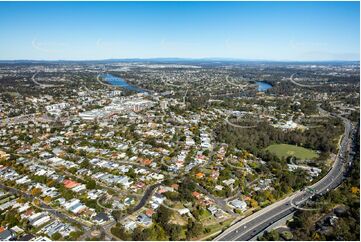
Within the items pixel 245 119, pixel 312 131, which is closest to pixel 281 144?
pixel 312 131

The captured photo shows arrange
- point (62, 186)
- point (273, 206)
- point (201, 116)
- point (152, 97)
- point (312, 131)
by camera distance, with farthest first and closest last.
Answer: point (152, 97)
point (201, 116)
point (312, 131)
point (62, 186)
point (273, 206)

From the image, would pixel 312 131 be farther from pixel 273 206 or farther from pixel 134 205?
pixel 134 205

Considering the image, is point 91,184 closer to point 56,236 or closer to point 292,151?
point 56,236

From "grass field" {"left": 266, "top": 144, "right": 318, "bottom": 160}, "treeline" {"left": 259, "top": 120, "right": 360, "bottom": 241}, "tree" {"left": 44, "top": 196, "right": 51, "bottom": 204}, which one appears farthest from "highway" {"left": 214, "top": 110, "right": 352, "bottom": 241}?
"tree" {"left": 44, "top": 196, "right": 51, "bottom": 204}

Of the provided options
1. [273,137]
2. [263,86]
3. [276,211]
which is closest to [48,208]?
[276,211]

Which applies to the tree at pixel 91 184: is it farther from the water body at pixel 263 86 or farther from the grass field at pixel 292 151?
the water body at pixel 263 86
